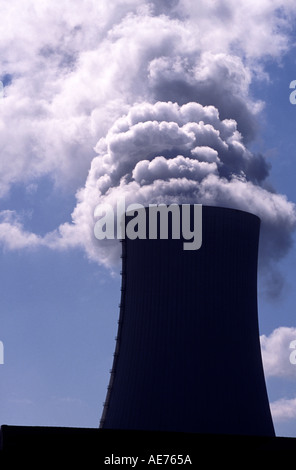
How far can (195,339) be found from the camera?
17.9 meters

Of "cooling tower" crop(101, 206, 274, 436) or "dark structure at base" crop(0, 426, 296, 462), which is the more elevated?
"cooling tower" crop(101, 206, 274, 436)

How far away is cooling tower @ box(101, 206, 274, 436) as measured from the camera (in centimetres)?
1761

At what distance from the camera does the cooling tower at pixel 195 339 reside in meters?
17.6

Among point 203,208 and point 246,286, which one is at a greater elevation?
point 203,208

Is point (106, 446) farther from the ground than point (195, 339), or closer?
closer

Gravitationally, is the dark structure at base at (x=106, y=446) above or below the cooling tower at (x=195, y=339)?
below

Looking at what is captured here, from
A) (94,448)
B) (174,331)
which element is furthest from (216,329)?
(94,448)

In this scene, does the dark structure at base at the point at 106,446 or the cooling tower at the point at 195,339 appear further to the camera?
the cooling tower at the point at 195,339

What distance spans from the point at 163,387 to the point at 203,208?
4.00 metres

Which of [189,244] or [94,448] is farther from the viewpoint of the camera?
[189,244]

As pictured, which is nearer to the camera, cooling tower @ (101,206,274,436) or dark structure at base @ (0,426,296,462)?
dark structure at base @ (0,426,296,462)

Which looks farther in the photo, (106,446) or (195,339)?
(195,339)
